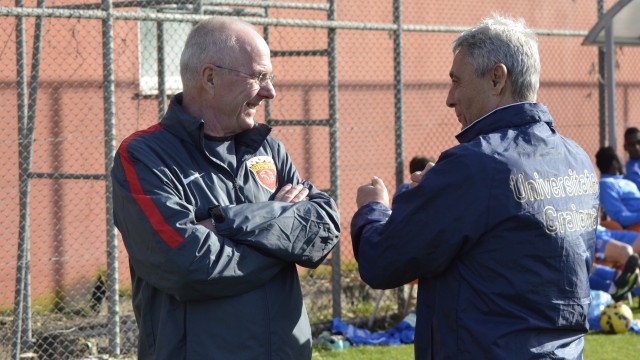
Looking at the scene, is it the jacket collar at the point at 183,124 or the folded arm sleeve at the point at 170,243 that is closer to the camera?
the folded arm sleeve at the point at 170,243

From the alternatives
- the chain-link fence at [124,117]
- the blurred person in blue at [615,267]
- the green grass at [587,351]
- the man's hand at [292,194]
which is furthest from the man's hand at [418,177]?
the blurred person in blue at [615,267]

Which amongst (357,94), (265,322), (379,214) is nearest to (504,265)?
(379,214)

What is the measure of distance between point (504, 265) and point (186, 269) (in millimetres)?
978

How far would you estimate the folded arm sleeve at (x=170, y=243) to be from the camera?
2.98m

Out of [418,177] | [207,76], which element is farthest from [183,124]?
[418,177]

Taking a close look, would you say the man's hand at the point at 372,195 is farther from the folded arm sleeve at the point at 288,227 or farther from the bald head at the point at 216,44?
the bald head at the point at 216,44

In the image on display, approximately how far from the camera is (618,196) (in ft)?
31.0

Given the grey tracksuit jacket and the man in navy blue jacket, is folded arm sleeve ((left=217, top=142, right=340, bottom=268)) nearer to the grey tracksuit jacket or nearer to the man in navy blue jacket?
the grey tracksuit jacket

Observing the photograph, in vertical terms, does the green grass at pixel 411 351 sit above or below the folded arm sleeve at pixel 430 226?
below

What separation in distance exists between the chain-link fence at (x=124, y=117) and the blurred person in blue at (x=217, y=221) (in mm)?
3168

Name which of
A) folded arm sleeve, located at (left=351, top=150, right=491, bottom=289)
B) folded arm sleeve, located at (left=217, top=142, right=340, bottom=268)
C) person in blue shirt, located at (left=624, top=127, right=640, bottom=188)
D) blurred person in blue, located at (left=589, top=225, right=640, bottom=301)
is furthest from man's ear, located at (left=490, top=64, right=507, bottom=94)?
person in blue shirt, located at (left=624, top=127, right=640, bottom=188)

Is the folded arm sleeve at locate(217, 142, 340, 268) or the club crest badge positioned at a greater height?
the club crest badge

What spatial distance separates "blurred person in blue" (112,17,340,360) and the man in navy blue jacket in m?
0.30

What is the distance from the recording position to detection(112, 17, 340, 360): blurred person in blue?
3.01 m
